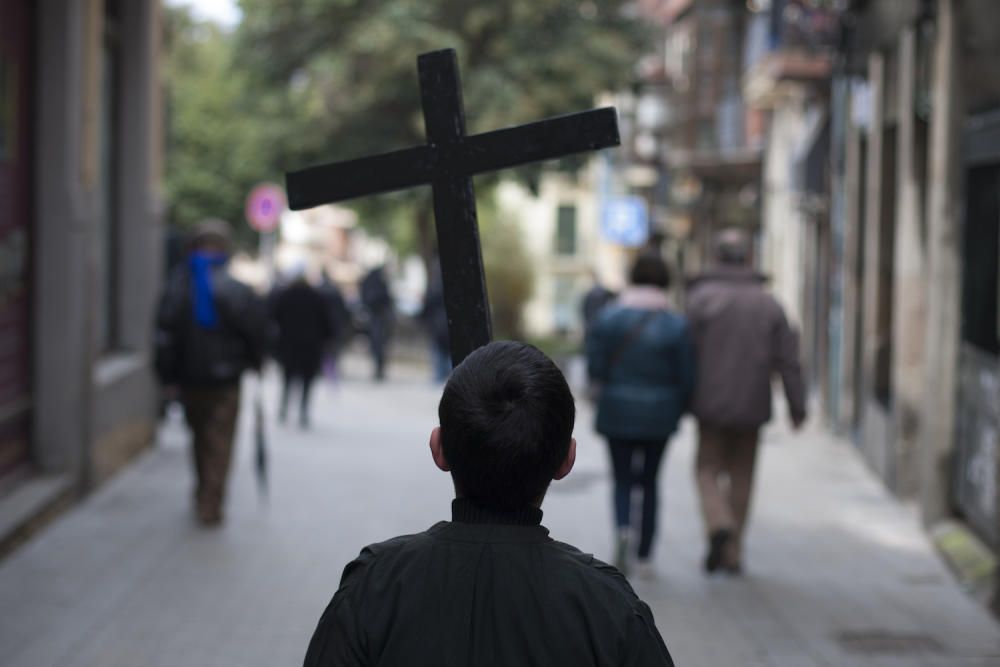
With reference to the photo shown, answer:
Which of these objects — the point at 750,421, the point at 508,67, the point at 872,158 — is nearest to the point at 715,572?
the point at 750,421

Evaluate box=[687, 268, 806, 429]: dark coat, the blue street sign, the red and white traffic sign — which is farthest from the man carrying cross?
the blue street sign

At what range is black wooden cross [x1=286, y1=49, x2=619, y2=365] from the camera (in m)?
3.21

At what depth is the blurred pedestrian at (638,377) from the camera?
841 centimetres

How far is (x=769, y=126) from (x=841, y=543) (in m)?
20.6

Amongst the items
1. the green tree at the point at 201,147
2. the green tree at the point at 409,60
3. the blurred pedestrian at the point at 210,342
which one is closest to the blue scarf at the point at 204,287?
the blurred pedestrian at the point at 210,342

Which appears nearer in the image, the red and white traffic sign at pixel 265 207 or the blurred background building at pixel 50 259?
the blurred background building at pixel 50 259

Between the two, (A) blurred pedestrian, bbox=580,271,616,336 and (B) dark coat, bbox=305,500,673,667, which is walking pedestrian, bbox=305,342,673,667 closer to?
(B) dark coat, bbox=305,500,673,667

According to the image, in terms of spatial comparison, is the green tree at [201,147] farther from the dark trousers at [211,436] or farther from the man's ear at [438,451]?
the man's ear at [438,451]

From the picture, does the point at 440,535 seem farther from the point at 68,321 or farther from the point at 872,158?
the point at 872,158

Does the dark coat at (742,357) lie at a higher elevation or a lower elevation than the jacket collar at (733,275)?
lower

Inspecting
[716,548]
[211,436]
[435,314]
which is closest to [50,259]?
[211,436]

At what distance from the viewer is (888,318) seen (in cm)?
1426

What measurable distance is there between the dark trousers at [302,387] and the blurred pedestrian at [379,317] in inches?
249

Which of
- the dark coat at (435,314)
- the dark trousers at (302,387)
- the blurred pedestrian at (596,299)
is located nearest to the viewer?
the dark trousers at (302,387)
